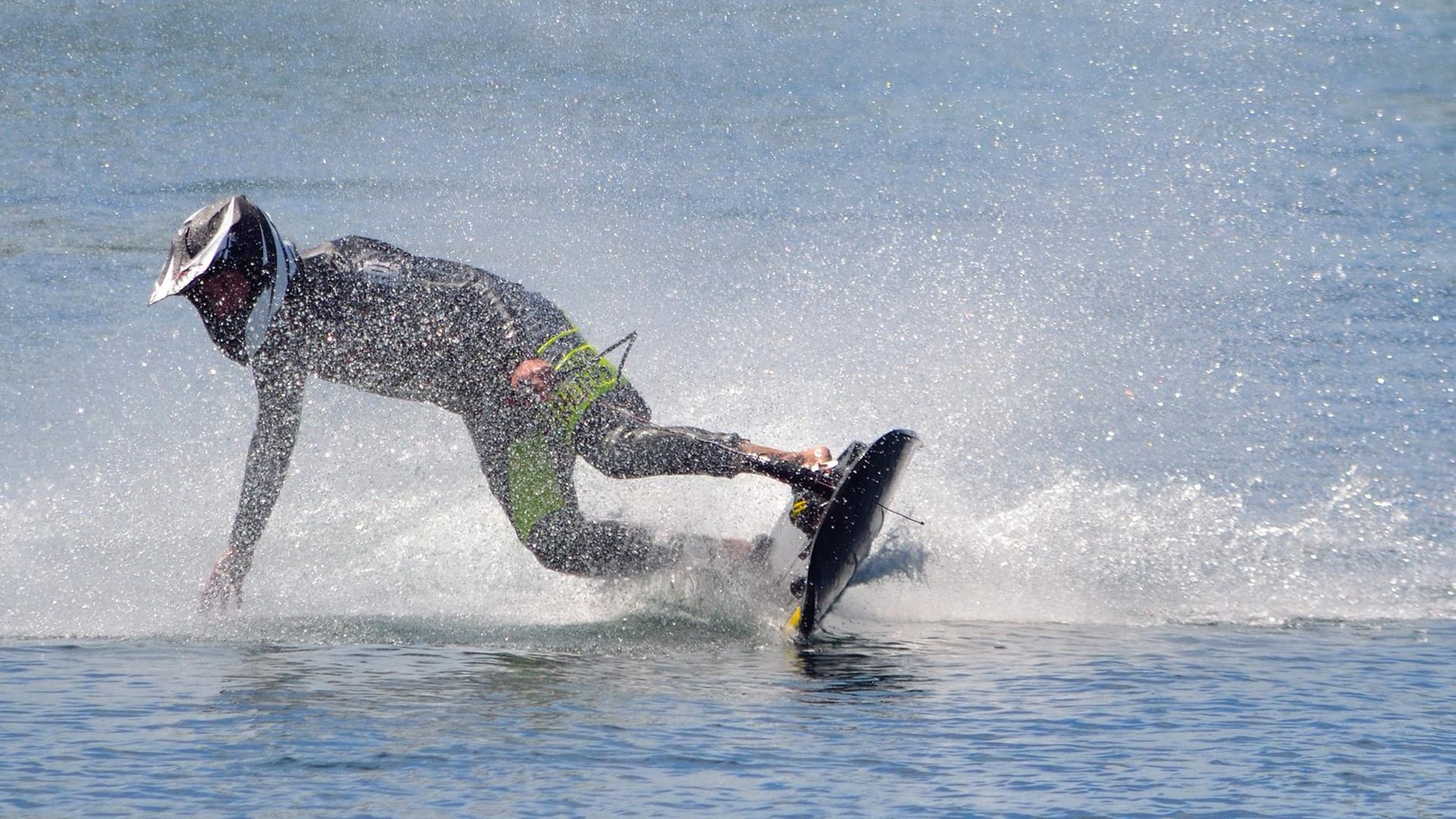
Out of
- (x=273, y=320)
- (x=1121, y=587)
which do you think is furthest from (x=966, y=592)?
(x=273, y=320)

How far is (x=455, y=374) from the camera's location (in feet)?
18.5

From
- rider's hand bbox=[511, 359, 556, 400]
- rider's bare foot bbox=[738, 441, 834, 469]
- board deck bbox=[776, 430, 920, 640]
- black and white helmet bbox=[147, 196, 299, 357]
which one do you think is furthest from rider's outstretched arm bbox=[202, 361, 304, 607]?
board deck bbox=[776, 430, 920, 640]

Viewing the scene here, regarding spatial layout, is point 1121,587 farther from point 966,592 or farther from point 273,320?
point 273,320

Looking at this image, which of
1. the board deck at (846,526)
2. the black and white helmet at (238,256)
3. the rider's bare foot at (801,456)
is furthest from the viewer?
the rider's bare foot at (801,456)

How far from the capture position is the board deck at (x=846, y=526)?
5.19 m

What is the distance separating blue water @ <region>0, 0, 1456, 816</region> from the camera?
4121 millimetres

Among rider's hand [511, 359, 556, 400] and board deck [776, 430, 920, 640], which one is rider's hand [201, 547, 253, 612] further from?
board deck [776, 430, 920, 640]

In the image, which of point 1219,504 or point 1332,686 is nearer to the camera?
point 1332,686

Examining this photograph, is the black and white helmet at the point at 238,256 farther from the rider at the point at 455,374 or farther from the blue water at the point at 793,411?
the blue water at the point at 793,411

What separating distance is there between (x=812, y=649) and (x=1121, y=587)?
55.2 inches

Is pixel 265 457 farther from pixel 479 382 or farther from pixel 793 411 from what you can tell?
pixel 793 411

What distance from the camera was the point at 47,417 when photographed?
9.44m

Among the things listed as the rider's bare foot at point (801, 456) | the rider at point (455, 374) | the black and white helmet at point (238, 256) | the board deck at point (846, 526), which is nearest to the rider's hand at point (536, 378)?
the rider at point (455, 374)

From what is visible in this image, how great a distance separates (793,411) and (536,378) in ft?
10.3
